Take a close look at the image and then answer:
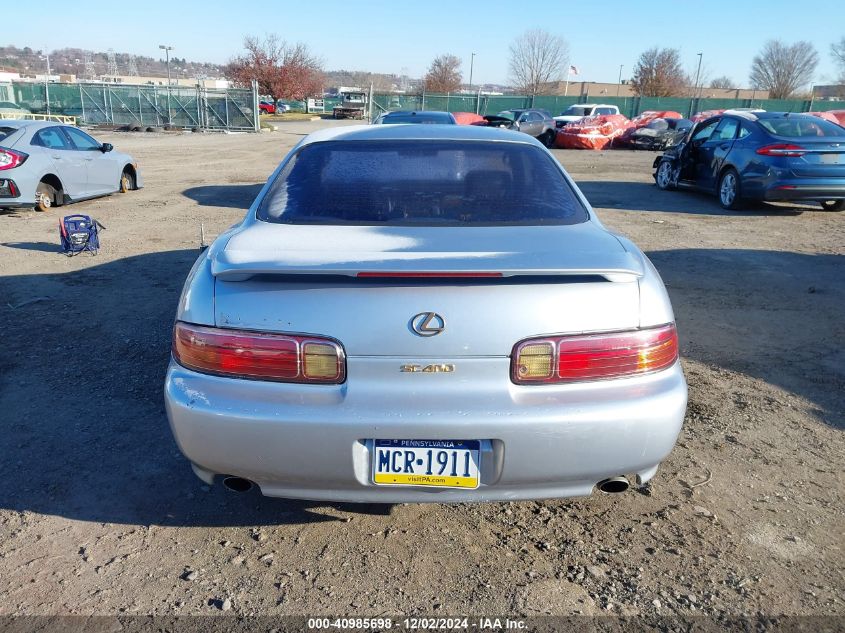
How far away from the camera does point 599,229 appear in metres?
2.81

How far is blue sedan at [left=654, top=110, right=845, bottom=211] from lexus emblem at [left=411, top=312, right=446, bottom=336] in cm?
942

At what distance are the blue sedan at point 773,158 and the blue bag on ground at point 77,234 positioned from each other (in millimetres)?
9418

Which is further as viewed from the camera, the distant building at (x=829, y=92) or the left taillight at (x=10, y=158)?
the distant building at (x=829, y=92)

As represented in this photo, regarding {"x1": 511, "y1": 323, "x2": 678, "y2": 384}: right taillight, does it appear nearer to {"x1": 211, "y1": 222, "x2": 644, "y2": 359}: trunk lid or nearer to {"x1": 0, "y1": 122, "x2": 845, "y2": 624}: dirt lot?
{"x1": 211, "y1": 222, "x2": 644, "y2": 359}: trunk lid

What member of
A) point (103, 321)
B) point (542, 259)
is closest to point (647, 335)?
point (542, 259)

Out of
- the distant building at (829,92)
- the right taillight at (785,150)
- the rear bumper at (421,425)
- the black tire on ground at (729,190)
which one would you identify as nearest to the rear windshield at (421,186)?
the rear bumper at (421,425)

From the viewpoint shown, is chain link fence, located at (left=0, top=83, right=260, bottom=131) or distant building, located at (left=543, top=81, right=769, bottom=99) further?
distant building, located at (left=543, top=81, right=769, bottom=99)

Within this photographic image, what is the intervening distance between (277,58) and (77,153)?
160 ft

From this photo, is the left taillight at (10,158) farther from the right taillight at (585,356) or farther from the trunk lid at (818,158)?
the trunk lid at (818,158)

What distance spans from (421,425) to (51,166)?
10027 mm

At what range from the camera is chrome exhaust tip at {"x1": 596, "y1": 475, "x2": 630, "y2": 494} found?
2.44 m

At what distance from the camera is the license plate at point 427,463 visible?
226cm

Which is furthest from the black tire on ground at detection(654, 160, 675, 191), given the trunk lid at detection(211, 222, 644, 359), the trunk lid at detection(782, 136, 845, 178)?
the trunk lid at detection(211, 222, 644, 359)

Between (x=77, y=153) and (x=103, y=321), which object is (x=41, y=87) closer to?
(x=77, y=153)
